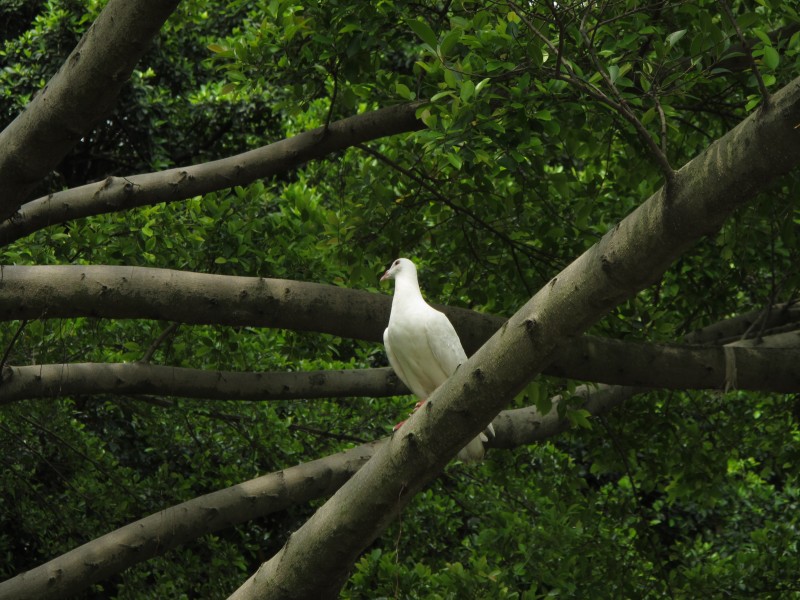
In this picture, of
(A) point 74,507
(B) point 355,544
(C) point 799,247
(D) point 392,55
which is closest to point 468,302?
(C) point 799,247

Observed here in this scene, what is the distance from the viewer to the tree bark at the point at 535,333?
2.70m

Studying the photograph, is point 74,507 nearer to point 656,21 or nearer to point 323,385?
point 323,385

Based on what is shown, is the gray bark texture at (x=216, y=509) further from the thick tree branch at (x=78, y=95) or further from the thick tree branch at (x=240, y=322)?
the thick tree branch at (x=78, y=95)

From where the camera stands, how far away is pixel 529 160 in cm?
485

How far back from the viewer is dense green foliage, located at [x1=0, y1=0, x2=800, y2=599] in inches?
183

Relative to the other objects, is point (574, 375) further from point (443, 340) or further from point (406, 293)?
point (406, 293)

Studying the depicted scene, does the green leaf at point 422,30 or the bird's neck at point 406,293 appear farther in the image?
the bird's neck at point 406,293

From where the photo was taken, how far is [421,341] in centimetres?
465

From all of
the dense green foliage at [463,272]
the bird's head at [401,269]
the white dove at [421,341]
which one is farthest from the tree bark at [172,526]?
the bird's head at [401,269]

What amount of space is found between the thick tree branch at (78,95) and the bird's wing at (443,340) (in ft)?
5.51

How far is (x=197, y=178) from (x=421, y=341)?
1.23 metres

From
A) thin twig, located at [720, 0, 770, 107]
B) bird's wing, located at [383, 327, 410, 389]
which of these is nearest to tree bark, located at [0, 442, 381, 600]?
bird's wing, located at [383, 327, 410, 389]

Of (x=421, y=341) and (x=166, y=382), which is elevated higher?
(x=166, y=382)

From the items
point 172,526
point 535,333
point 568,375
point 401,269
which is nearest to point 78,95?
point 535,333
